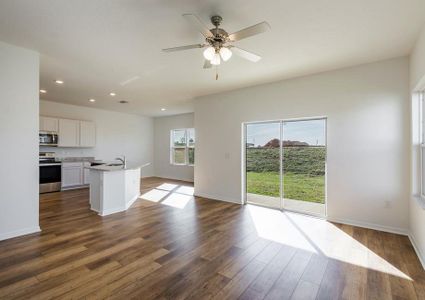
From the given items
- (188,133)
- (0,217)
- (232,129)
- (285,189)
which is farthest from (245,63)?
(188,133)

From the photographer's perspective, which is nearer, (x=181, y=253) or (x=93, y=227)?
(x=181, y=253)

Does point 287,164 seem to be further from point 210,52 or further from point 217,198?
point 210,52

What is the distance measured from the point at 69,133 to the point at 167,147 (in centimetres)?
365

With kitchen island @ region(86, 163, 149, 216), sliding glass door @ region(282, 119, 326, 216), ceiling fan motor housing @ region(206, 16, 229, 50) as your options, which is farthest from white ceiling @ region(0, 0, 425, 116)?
kitchen island @ region(86, 163, 149, 216)

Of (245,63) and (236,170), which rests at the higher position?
(245,63)

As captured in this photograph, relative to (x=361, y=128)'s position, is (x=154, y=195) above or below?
below

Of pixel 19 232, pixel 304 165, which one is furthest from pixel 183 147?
pixel 19 232

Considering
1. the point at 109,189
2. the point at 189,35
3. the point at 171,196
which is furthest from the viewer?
the point at 171,196

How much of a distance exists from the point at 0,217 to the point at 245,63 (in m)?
4.33

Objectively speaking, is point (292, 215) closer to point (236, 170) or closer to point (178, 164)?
point (236, 170)

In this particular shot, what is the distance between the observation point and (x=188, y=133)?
8672 millimetres

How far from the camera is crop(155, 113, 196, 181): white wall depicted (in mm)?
8555

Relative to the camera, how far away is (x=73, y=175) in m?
6.50

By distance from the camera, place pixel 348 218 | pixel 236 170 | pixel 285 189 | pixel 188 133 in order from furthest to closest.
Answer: pixel 188 133 < pixel 236 170 < pixel 285 189 < pixel 348 218
